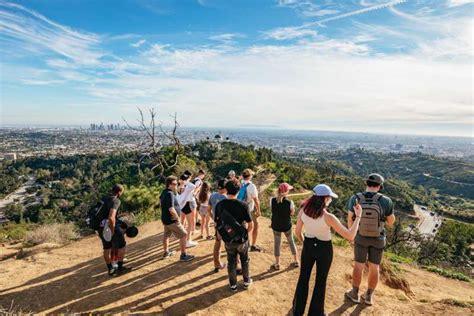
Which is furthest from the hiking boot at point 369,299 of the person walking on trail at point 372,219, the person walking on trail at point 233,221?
the person walking on trail at point 233,221

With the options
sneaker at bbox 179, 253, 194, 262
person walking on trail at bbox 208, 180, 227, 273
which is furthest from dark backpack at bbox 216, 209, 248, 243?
sneaker at bbox 179, 253, 194, 262

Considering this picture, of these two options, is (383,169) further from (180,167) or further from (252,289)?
(252,289)

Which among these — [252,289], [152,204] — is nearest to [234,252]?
[252,289]

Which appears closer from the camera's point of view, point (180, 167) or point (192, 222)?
point (192, 222)

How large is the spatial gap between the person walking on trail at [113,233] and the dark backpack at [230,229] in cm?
189

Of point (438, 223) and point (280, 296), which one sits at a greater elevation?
point (280, 296)

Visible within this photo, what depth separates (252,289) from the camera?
→ 15.5ft

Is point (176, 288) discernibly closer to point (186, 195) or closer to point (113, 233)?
point (113, 233)

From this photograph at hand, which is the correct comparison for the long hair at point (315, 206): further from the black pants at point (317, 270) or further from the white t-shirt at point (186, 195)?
the white t-shirt at point (186, 195)

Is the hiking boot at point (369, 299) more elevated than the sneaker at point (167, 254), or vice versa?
the hiking boot at point (369, 299)

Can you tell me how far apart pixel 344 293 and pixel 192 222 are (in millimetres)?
3540

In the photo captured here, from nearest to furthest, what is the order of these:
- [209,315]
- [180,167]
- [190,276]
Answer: [209,315] < [190,276] < [180,167]

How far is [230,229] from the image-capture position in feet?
13.9

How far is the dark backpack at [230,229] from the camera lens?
13.9 feet
